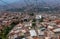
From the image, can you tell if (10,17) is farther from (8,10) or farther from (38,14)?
(38,14)

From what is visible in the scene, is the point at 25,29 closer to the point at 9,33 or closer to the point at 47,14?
the point at 9,33

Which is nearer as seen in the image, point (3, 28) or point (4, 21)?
point (3, 28)

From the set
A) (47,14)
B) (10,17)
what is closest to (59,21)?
(47,14)

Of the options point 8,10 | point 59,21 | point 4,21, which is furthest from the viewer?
point 8,10

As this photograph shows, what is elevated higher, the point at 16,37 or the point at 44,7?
the point at 44,7

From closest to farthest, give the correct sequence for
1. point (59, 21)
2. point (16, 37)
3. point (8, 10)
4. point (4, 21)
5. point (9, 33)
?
point (16, 37) → point (9, 33) → point (59, 21) → point (4, 21) → point (8, 10)

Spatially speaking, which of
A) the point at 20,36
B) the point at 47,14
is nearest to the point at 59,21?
the point at 47,14
